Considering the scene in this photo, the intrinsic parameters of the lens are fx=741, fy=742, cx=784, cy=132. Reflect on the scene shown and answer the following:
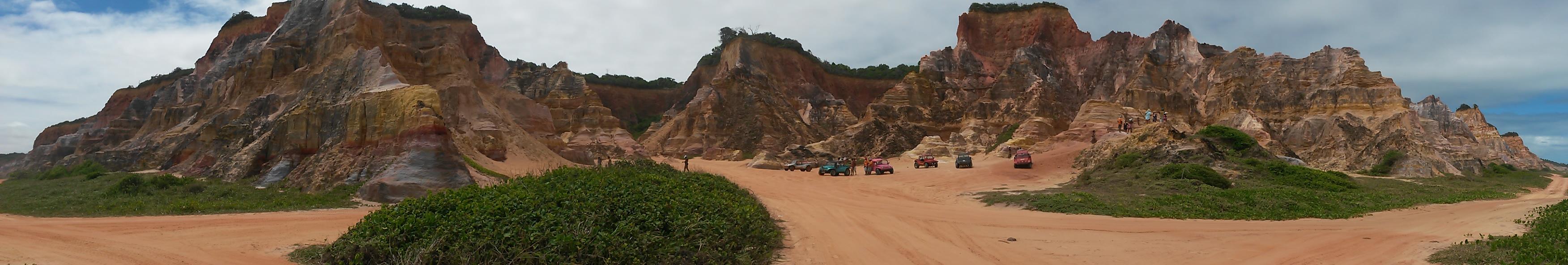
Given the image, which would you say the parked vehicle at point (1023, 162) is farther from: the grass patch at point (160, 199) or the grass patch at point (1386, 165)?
the grass patch at point (160, 199)

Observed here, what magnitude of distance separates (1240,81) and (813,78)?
34557 millimetres

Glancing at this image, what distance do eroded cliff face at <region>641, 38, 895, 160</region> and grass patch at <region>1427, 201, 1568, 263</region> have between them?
122ft

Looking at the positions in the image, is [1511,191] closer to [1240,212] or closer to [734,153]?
[1240,212]

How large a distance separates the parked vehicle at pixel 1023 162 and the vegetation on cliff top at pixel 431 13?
39.2 meters

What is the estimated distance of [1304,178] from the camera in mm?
19688

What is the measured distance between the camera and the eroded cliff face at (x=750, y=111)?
52.2 meters

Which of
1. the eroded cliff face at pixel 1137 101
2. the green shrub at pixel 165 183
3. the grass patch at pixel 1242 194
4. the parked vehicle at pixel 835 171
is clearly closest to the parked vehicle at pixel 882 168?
the parked vehicle at pixel 835 171

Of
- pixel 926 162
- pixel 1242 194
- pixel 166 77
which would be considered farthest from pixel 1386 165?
pixel 166 77

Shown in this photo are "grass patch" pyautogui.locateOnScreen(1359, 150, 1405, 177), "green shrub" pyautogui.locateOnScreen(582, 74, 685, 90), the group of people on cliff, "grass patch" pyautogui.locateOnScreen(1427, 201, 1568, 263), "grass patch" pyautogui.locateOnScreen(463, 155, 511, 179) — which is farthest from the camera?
"green shrub" pyautogui.locateOnScreen(582, 74, 685, 90)

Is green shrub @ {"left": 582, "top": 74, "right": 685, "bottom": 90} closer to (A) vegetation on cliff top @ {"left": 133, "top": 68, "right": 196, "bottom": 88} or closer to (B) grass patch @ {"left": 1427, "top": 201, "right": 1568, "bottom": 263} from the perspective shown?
(A) vegetation on cliff top @ {"left": 133, "top": 68, "right": 196, "bottom": 88}

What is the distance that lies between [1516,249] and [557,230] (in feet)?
31.5

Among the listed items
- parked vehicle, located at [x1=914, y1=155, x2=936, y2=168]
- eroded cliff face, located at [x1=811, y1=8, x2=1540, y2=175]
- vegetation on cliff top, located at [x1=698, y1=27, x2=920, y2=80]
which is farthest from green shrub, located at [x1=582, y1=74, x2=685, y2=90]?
parked vehicle, located at [x1=914, y1=155, x2=936, y2=168]

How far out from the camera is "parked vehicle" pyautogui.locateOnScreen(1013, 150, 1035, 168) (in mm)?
29859

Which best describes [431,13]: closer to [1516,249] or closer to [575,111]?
[575,111]
